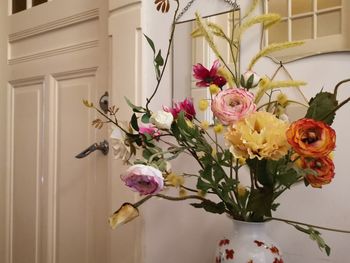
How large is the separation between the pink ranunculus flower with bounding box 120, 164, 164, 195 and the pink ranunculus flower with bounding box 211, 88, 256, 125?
142mm

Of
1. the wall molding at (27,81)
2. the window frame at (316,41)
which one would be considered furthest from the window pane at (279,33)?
the wall molding at (27,81)

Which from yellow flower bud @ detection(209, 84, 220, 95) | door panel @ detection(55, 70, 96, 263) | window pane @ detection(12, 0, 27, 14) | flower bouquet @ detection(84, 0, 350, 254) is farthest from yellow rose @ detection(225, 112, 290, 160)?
window pane @ detection(12, 0, 27, 14)

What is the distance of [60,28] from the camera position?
4.59 feet

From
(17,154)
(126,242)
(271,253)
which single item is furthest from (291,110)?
(17,154)

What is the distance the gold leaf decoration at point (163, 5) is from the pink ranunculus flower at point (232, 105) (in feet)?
1.87

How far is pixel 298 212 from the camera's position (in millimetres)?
768

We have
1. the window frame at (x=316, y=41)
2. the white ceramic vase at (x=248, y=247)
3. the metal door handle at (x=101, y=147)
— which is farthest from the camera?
the metal door handle at (x=101, y=147)

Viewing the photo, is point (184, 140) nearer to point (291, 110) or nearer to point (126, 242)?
point (291, 110)

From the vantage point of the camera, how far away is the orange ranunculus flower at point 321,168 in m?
0.50

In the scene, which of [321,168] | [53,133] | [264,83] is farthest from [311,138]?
[53,133]

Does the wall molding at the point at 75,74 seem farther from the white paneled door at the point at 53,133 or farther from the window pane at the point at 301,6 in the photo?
the window pane at the point at 301,6

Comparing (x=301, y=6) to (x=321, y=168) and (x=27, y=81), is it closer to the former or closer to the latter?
(x=321, y=168)

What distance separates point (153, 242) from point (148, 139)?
0.49m

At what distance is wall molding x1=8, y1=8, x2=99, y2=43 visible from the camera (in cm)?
129
